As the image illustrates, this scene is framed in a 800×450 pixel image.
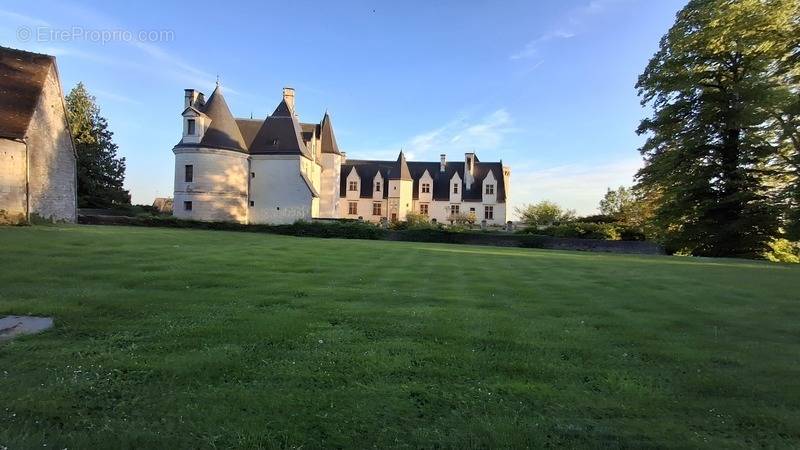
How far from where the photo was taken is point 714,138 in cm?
2864

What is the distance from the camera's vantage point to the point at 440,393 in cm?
421

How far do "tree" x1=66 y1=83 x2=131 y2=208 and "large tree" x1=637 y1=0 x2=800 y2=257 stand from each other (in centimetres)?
5398

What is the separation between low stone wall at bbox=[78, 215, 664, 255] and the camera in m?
34.3

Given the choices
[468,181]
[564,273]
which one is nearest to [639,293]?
[564,273]

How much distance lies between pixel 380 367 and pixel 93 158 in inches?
2349

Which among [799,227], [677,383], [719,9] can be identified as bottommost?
[677,383]

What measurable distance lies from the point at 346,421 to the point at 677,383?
133 inches

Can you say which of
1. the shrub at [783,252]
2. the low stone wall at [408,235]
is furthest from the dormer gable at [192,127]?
the shrub at [783,252]

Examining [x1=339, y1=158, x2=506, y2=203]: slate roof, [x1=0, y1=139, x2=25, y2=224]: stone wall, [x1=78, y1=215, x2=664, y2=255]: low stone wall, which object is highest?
[x1=339, y1=158, x2=506, y2=203]: slate roof

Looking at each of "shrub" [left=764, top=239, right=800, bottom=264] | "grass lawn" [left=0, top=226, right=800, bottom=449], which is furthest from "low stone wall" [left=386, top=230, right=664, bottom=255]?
"grass lawn" [left=0, top=226, right=800, bottom=449]

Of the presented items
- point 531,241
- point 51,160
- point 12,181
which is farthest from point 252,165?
point 531,241

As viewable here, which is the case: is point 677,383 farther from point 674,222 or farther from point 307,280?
point 674,222

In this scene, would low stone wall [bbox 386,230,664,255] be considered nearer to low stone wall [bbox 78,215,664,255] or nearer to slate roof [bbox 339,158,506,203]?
low stone wall [bbox 78,215,664,255]

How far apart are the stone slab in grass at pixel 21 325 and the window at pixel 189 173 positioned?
3838 cm
